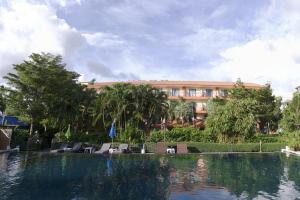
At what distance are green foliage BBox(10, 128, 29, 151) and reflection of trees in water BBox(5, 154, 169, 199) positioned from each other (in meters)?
15.1

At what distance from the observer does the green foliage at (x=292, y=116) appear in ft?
152

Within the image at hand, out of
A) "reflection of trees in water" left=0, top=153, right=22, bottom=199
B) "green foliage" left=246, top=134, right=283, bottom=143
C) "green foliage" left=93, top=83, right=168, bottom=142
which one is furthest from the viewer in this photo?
"green foliage" left=93, top=83, right=168, bottom=142

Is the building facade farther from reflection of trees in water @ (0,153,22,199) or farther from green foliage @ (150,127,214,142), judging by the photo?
reflection of trees in water @ (0,153,22,199)

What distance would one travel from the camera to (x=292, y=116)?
46781 millimetres

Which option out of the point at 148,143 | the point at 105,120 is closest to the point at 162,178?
the point at 148,143

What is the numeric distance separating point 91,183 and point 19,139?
2396 centimetres

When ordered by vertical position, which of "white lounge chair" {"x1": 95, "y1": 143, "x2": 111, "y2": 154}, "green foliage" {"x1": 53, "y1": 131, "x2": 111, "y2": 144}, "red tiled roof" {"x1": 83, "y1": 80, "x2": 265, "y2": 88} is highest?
"red tiled roof" {"x1": 83, "y1": 80, "x2": 265, "y2": 88}

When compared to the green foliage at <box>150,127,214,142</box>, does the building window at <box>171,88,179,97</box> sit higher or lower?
higher

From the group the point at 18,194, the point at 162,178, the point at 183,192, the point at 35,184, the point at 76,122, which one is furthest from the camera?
the point at 76,122

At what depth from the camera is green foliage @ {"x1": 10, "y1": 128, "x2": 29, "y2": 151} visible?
38688mm

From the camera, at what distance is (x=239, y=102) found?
45.4 metres

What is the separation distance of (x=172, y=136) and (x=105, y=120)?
8.70 metres

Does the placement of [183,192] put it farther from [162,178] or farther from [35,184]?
[35,184]

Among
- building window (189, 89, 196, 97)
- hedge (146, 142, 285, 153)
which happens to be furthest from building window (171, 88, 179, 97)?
hedge (146, 142, 285, 153)
